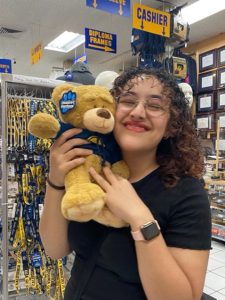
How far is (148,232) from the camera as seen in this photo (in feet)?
2.38

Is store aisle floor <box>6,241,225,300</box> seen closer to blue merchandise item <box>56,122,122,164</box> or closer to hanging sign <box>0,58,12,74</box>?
blue merchandise item <box>56,122,122,164</box>

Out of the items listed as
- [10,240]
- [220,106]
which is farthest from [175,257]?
[220,106]

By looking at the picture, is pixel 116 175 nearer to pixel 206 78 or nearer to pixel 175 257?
pixel 175 257

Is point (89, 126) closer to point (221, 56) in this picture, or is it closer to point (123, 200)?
point (123, 200)

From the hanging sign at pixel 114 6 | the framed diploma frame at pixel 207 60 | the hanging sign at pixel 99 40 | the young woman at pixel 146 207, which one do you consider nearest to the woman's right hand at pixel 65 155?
the young woman at pixel 146 207

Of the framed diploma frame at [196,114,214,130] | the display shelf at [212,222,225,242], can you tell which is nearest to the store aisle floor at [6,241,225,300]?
the display shelf at [212,222,225,242]

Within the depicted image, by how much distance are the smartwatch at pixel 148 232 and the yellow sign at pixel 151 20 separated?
1.86m

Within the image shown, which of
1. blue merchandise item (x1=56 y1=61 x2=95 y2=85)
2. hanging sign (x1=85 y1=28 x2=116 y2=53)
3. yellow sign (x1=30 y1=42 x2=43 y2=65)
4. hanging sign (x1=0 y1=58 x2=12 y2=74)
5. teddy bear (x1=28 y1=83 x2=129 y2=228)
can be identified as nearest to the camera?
teddy bear (x1=28 y1=83 x2=129 y2=228)

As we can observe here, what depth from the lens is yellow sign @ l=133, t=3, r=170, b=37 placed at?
2.22 metres

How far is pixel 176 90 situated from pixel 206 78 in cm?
453

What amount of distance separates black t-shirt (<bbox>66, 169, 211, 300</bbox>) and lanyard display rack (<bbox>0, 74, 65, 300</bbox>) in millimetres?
1044

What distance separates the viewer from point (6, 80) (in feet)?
5.63

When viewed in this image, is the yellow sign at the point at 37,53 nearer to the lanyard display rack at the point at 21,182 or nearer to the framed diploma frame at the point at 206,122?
the framed diploma frame at the point at 206,122

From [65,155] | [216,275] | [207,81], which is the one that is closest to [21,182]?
[65,155]
